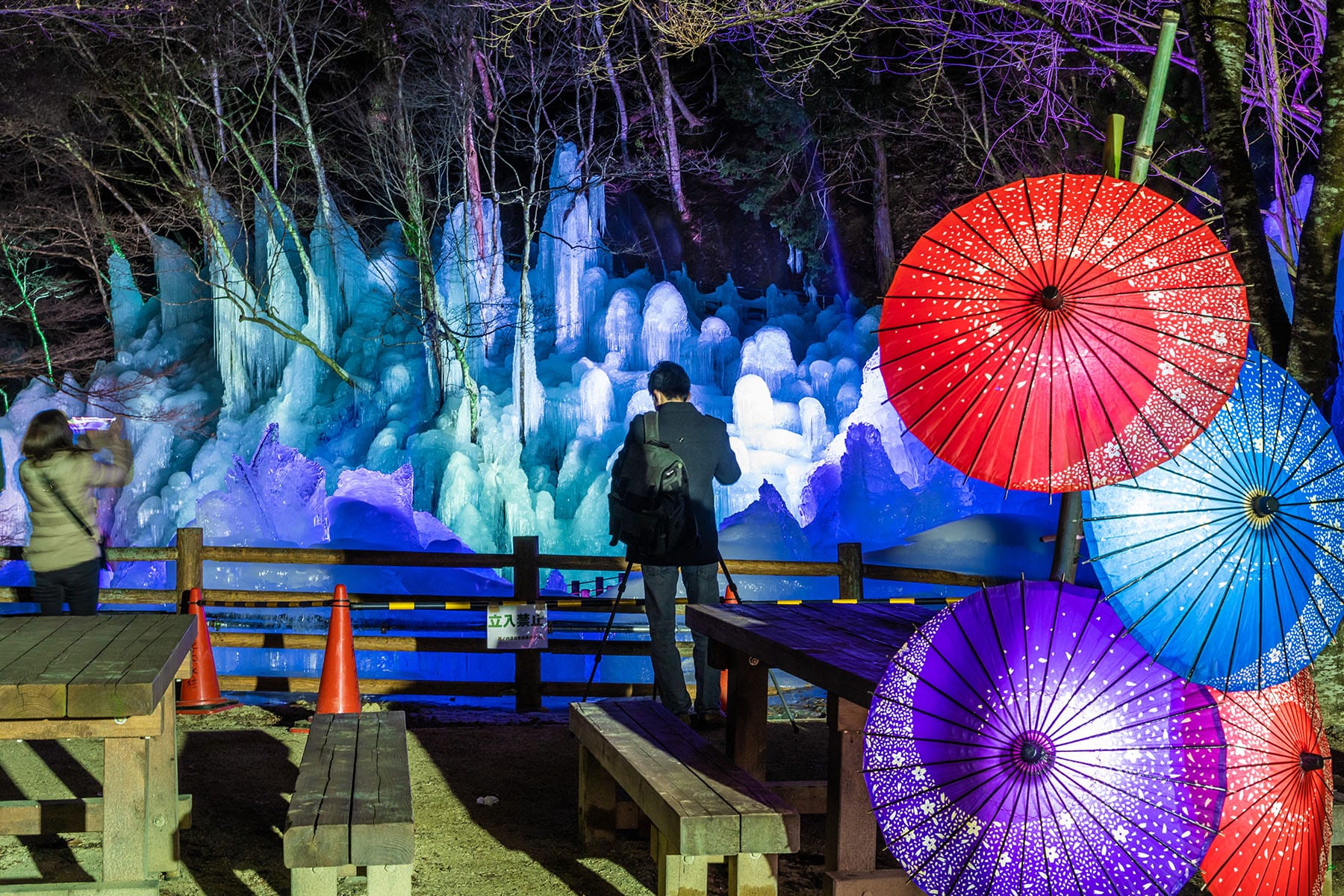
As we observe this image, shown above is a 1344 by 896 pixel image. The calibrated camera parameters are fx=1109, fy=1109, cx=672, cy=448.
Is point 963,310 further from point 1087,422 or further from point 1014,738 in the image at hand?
point 1014,738

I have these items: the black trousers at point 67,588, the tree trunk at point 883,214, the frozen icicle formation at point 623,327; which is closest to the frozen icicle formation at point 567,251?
the frozen icicle formation at point 623,327

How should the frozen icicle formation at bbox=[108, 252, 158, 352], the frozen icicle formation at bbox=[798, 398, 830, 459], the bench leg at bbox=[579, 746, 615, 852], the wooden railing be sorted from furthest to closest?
the frozen icicle formation at bbox=[108, 252, 158, 352], the frozen icicle formation at bbox=[798, 398, 830, 459], the wooden railing, the bench leg at bbox=[579, 746, 615, 852]

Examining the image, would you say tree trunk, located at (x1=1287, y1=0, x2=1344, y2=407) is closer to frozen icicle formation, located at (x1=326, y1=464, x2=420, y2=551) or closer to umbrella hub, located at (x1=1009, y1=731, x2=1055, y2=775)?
umbrella hub, located at (x1=1009, y1=731, x2=1055, y2=775)

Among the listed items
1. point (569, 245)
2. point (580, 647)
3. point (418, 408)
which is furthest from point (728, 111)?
point (580, 647)

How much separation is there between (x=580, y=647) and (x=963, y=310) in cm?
525

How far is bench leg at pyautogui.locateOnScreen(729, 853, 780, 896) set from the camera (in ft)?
9.50

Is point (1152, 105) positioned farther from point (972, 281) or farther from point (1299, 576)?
point (1299, 576)

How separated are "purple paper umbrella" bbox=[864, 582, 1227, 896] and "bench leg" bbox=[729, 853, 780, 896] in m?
0.50

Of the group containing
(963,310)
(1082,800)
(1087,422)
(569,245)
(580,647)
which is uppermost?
(569,245)

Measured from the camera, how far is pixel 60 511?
5.73 m

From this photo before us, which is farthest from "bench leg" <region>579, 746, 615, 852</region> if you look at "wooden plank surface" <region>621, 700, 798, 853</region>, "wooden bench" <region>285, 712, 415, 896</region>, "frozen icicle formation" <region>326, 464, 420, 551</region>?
"frozen icicle formation" <region>326, 464, 420, 551</region>

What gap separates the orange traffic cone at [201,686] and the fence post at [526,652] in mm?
1776

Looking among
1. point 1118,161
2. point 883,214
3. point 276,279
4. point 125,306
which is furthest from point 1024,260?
point 125,306

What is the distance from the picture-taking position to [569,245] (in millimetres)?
15852
